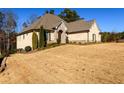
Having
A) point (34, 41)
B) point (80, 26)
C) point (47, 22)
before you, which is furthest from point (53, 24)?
A: point (80, 26)

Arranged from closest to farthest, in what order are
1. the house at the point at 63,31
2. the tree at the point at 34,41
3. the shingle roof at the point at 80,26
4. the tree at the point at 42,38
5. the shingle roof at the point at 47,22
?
the tree at the point at 42,38
the tree at the point at 34,41
the shingle roof at the point at 47,22
the house at the point at 63,31
the shingle roof at the point at 80,26

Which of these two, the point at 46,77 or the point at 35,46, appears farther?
the point at 35,46

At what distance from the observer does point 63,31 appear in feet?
110

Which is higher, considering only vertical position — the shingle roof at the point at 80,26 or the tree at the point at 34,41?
the shingle roof at the point at 80,26

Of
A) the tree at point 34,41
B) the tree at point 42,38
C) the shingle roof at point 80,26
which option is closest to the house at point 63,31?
the shingle roof at point 80,26

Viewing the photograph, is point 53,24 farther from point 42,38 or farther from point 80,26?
point 80,26

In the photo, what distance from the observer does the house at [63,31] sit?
32.1m

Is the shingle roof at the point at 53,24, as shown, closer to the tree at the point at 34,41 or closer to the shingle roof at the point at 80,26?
the shingle roof at the point at 80,26

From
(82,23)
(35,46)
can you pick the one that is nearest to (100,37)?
(82,23)

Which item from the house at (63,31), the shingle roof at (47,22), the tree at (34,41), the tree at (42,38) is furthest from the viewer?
the house at (63,31)
